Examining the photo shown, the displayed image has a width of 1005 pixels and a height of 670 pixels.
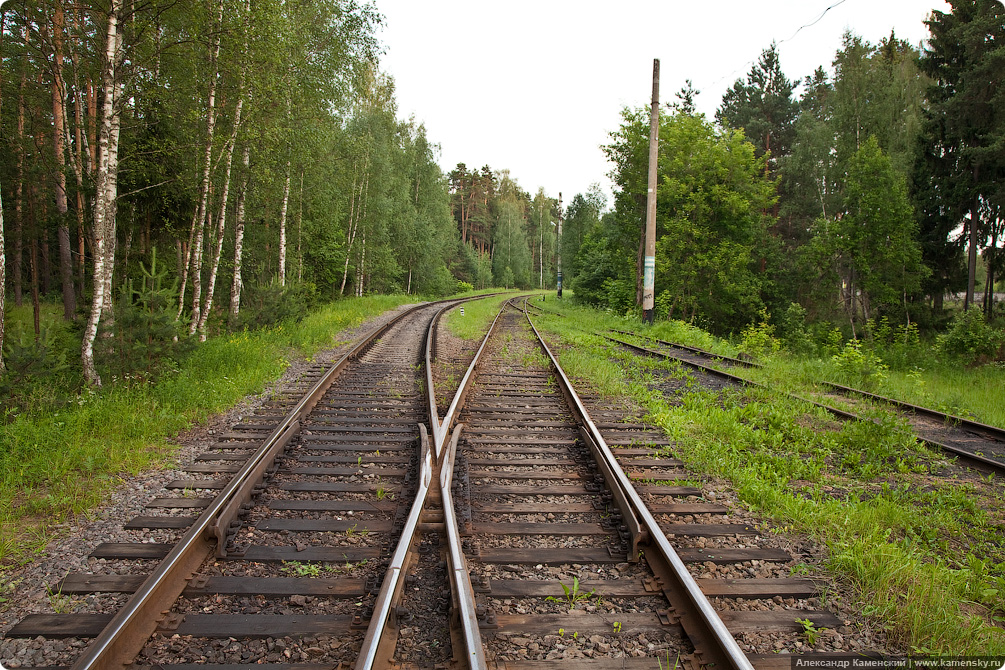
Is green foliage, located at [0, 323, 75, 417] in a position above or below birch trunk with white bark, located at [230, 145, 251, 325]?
below

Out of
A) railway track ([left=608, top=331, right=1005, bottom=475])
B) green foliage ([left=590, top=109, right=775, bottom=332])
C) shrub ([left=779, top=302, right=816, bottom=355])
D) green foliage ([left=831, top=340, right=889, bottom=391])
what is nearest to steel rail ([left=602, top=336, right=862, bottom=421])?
railway track ([left=608, top=331, right=1005, bottom=475])

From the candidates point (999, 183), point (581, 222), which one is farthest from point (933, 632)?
point (581, 222)

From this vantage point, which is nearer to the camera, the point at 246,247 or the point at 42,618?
the point at 42,618

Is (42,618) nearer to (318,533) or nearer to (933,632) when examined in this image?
(318,533)

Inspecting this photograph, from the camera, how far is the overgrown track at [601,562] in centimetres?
251

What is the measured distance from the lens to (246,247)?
51.2 ft

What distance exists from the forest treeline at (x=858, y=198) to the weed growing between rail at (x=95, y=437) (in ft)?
54.4

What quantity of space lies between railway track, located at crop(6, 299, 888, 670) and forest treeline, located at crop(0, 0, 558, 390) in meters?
3.66

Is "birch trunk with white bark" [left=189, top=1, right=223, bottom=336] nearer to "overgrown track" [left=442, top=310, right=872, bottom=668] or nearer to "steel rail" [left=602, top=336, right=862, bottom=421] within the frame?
"overgrown track" [left=442, top=310, right=872, bottom=668]

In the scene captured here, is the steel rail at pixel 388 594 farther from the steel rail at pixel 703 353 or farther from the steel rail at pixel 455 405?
the steel rail at pixel 703 353

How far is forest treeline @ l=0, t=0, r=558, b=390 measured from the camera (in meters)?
6.60

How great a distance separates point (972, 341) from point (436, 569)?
16062 millimetres

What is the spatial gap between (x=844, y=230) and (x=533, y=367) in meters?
18.6

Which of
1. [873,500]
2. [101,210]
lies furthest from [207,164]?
[873,500]
